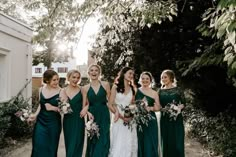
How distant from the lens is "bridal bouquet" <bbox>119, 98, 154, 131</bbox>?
7.73 metres

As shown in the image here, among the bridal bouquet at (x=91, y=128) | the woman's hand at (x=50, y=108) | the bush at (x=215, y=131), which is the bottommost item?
the bush at (x=215, y=131)

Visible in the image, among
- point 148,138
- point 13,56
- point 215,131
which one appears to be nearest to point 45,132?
point 148,138

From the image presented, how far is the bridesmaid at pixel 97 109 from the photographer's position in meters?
7.81

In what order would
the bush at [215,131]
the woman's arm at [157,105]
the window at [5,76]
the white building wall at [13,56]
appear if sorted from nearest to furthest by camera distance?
1. the woman's arm at [157,105]
2. the bush at [215,131]
3. the white building wall at [13,56]
4. the window at [5,76]

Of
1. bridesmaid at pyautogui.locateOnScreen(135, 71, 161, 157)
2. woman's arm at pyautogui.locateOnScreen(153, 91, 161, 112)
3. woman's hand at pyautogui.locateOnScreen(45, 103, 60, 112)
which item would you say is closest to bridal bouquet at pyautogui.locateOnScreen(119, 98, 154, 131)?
bridesmaid at pyautogui.locateOnScreen(135, 71, 161, 157)

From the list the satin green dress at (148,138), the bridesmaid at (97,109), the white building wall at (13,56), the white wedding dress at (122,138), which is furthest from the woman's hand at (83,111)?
the white building wall at (13,56)

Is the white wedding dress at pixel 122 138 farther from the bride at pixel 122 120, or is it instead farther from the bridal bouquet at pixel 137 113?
the bridal bouquet at pixel 137 113

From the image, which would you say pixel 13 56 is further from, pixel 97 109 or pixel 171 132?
pixel 171 132

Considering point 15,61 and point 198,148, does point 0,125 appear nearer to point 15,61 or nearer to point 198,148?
point 15,61

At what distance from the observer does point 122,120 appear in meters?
8.10

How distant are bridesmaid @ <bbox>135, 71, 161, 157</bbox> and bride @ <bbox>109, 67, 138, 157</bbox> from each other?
12 cm

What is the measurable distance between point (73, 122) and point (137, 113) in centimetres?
127

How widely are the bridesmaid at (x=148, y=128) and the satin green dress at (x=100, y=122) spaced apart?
65 cm

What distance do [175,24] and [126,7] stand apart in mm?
3937
